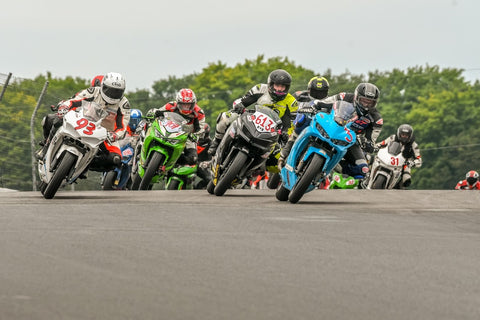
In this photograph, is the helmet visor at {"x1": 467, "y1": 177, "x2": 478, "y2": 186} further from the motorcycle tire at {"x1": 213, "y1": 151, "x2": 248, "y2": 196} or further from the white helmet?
the white helmet

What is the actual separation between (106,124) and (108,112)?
66cm

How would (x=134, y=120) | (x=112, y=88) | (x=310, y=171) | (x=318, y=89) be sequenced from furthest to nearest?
(x=134, y=120) < (x=318, y=89) < (x=112, y=88) < (x=310, y=171)

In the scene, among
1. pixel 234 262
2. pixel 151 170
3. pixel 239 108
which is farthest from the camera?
A: pixel 151 170

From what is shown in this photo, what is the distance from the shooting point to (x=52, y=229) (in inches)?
362

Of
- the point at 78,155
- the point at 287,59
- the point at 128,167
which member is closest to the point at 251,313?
the point at 78,155

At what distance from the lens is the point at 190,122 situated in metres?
18.2

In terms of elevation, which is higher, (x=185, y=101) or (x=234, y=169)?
(x=234, y=169)

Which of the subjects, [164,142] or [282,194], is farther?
[164,142]

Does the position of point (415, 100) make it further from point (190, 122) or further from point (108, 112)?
point (108, 112)

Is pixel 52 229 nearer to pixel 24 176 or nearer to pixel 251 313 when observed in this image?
pixel 251 313

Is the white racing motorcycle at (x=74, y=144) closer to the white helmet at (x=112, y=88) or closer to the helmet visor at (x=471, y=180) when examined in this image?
the white helmet at (x=112, y=88)

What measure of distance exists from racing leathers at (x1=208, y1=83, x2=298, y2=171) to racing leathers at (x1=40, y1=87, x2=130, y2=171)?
1.42m

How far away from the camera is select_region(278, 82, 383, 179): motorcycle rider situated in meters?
13.4

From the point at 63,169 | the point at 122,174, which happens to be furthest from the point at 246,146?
the point at 122,174
